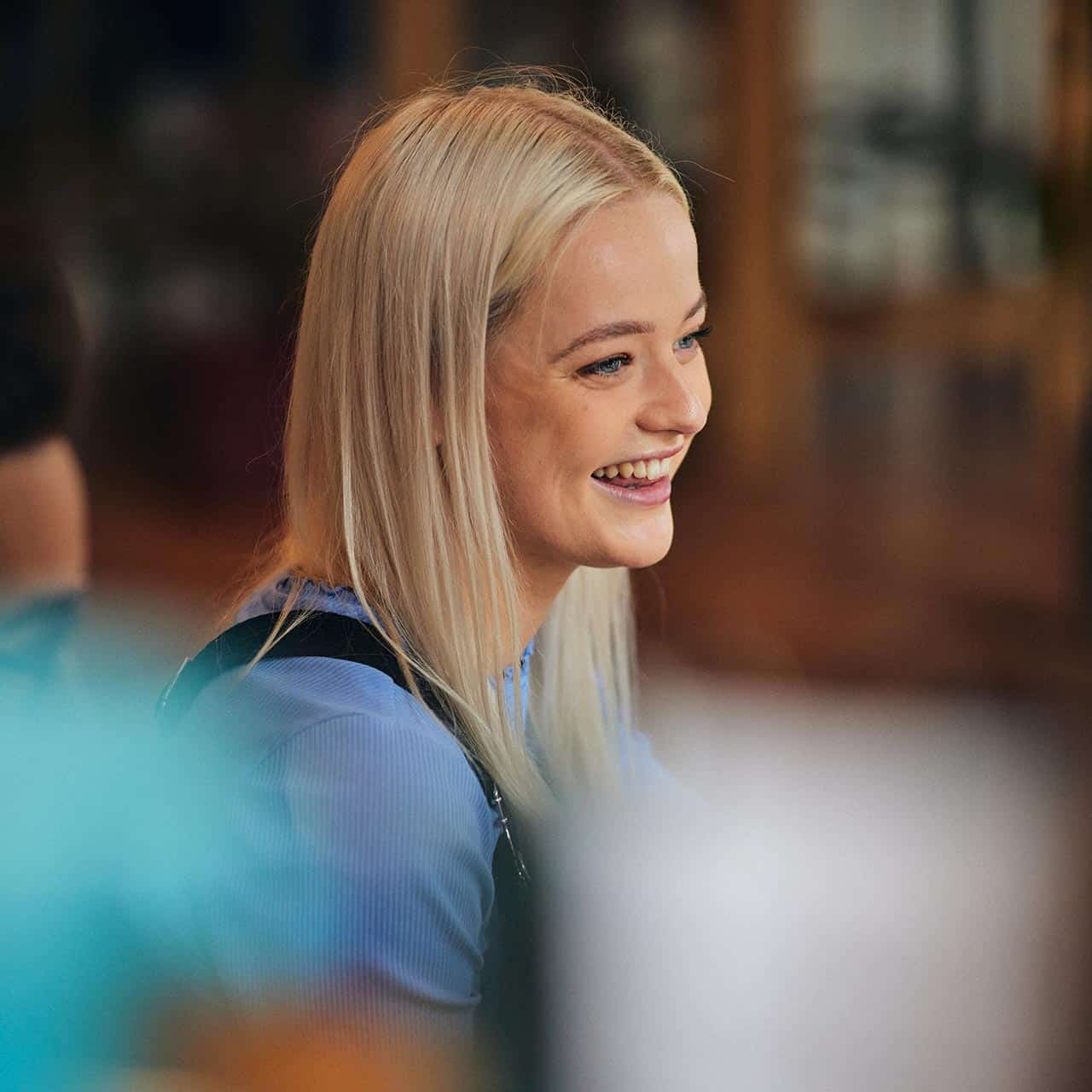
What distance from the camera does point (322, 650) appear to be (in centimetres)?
60

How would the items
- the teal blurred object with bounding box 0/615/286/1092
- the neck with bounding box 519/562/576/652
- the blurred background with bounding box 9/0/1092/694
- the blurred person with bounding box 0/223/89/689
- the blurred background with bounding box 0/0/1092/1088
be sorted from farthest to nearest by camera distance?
1. the blurred background with bounding box 9/0/1092/694
2. the blurred background with bounding box 0/0/1092/1088
3. the blurred person with bounding box 0/223/89/689
4. the neck with bounding box 519/562/576/652
5. the teal blurred object with bounding box 0/615/286/1092

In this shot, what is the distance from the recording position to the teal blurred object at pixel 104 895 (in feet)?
1.69

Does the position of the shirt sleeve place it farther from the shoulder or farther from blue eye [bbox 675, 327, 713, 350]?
blue eye [bbox 675, 327, 713, 350]

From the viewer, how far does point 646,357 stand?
0.56 m

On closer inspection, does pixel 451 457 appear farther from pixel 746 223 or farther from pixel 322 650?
pixel 746 223

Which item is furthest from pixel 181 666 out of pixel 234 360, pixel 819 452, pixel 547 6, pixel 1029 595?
pixel 547 6

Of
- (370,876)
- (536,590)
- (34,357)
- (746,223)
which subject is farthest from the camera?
(746,223)

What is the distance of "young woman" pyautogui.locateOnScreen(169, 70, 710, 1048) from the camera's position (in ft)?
1.81

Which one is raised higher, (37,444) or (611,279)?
(611,279)

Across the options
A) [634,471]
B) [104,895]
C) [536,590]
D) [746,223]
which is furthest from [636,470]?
[746,223]

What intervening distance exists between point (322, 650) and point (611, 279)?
0.18 meters

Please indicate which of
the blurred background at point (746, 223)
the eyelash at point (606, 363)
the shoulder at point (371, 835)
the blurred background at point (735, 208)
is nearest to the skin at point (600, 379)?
the eyelash at point (606, 363)

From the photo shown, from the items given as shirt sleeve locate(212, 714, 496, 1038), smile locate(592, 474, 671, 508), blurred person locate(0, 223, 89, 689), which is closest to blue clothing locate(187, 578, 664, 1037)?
shirt sleeve locate(212, 714, 496, 1038)

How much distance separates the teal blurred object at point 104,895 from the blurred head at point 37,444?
257mm
